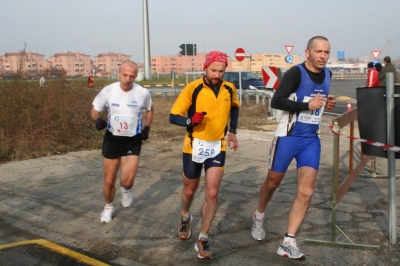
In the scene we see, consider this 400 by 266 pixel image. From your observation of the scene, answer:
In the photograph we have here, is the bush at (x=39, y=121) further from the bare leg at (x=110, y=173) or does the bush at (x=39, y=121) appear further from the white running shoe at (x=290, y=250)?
the white running shoe at (x=290, y=250)

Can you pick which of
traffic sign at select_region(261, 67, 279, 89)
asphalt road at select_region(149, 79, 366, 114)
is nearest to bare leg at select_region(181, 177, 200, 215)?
traffic sign at select_region(261, 67, 279, 89)

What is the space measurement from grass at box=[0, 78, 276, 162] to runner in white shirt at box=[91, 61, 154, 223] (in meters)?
5.10

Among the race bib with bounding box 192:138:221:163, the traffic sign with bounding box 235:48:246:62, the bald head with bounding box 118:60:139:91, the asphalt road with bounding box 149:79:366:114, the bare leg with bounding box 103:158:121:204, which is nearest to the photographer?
the race bib with bounding box 192:138:221:163

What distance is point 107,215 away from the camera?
611cm

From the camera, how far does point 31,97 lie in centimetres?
1153

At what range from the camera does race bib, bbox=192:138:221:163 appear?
497cm

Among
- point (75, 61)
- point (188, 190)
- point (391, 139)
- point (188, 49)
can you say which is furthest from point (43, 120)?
point (75, 61)

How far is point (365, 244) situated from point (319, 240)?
450 mm

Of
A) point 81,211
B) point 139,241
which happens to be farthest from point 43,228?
point 139,241

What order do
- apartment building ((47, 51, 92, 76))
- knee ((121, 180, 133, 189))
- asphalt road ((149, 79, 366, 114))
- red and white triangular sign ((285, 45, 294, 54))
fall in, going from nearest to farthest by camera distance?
knee ((121, 180, 133, 189)) < asphalt road ((149, 79, 366, 114)) < red and white triangular sign ((285, 45, 294, 54)) < apartment building ((47, 51, 92, 76))

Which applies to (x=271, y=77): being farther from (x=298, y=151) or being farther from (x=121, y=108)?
(x=298, y=151)

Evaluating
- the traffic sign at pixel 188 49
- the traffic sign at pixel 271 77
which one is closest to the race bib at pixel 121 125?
the traffic sign at pixel 271 77

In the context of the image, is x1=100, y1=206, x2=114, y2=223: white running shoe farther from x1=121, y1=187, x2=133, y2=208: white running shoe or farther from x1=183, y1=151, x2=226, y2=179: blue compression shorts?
x1=183, y1=151, x2=226, y2=179: blue compression shorts

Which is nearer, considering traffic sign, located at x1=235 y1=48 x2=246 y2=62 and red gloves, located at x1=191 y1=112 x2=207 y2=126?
red gloves, located at x1=191 y1=112 x2=207 y2=126
